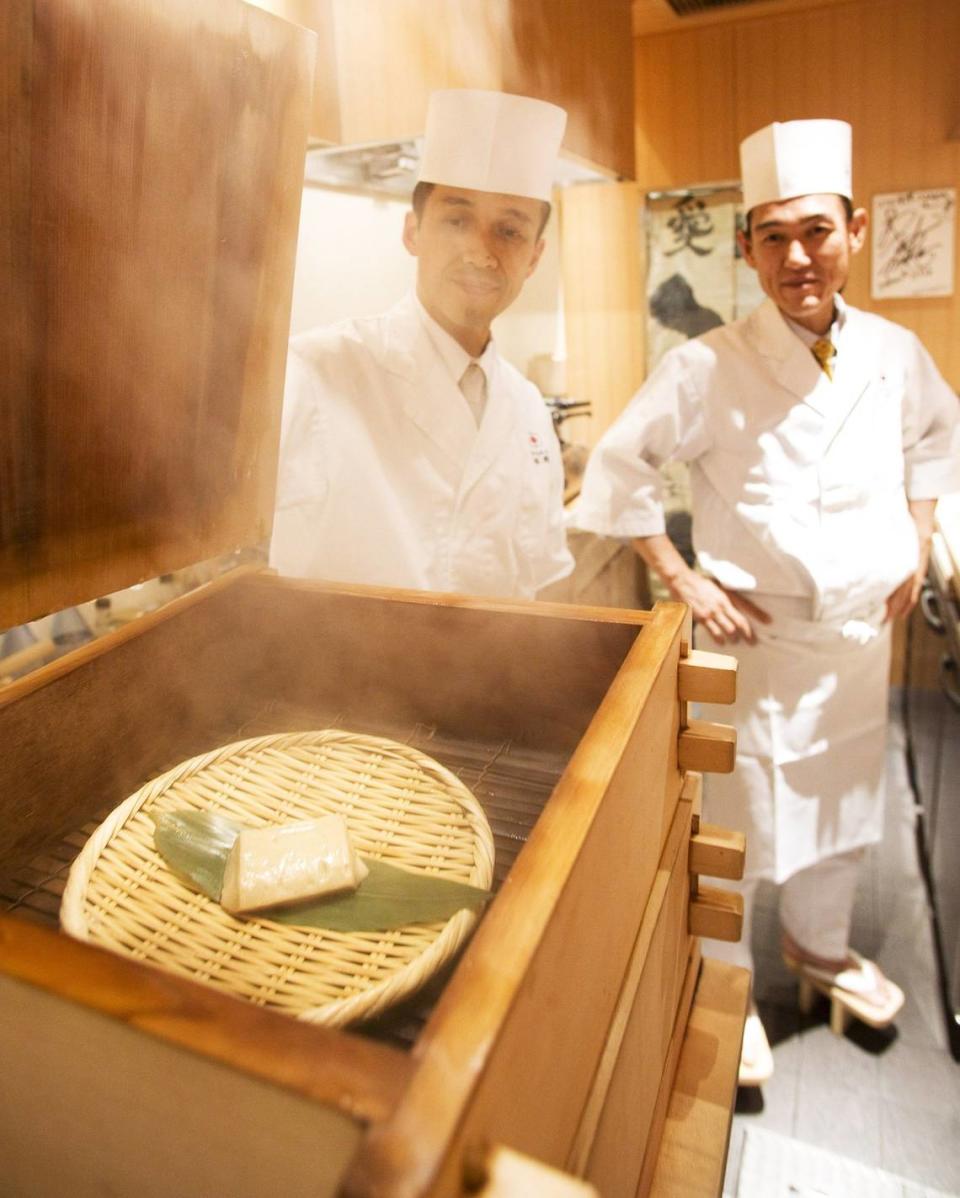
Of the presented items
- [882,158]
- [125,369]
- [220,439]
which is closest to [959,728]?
[882,158]

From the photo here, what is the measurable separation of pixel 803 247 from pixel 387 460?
94 cm

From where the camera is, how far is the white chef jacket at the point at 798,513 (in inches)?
69.3

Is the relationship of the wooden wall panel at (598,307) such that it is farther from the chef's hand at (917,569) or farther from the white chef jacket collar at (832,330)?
the chef's hand at (917,569)

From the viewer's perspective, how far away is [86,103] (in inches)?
26.8

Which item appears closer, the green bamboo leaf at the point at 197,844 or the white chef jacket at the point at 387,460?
the green bamboo leaf at the point at 197,844

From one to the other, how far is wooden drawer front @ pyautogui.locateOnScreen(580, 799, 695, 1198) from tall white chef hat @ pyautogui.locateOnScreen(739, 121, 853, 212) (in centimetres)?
124

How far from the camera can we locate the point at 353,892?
71 centimetres

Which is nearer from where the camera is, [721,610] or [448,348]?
[448,348]

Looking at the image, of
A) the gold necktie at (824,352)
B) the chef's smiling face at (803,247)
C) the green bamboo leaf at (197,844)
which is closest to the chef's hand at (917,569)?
the gold necktie at (824,352)

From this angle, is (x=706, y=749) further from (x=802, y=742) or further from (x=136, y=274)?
(x=802, y=742)

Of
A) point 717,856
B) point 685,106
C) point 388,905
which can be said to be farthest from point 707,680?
point 685,106

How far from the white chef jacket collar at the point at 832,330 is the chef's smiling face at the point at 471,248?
2.42ft

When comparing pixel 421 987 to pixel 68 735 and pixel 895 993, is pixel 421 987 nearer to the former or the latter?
pixel 68 735
